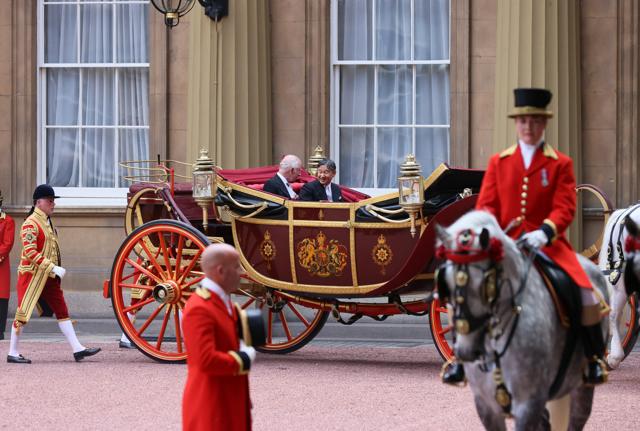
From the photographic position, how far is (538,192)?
6.66 m

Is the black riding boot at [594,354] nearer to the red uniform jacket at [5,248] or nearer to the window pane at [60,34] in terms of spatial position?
the red uniform jacket at [5,248]

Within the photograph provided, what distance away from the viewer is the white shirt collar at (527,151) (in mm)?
6645

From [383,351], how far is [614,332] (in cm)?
278

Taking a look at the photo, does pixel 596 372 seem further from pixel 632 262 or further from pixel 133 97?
pixel 133 97

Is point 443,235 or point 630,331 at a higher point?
point 443,235

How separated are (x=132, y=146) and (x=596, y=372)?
414 inches

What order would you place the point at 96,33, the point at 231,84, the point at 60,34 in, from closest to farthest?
the point at 231,84 < the point at 96,33 < the point at 60,34

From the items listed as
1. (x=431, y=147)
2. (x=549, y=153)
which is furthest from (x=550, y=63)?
(x=549, y=153)

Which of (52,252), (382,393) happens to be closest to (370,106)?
(52,252)

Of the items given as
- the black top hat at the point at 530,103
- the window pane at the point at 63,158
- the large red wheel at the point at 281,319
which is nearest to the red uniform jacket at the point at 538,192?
the black top hat at the point at 530,103

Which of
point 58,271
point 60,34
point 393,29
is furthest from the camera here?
point 60,34

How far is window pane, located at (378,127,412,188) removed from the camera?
15.8m

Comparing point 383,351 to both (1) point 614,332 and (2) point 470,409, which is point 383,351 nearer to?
(1) point 614,332

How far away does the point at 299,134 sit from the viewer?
15711mm
